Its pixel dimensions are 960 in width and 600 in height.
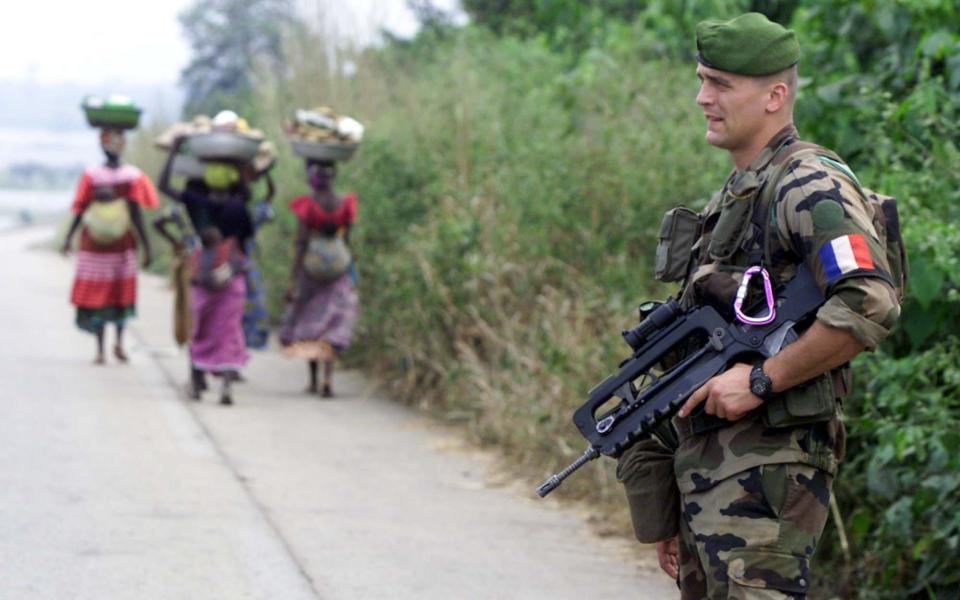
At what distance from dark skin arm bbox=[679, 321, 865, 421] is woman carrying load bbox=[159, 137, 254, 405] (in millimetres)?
7537

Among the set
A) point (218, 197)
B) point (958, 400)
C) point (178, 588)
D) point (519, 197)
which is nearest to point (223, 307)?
point (218, 197)

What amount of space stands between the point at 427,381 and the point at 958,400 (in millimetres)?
5826

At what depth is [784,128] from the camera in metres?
3.91

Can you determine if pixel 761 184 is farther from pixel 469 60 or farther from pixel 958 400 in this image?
pixel 469 60

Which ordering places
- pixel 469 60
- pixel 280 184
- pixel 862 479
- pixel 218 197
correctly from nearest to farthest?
pixel 862 479, pixel 218 197, pixel 469 60, pixel 280 184

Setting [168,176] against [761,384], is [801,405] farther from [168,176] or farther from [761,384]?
[168,176]

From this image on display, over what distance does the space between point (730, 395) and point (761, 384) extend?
0.08 meters

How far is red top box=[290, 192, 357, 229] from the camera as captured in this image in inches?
441

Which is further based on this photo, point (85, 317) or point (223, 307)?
point (85, 317)

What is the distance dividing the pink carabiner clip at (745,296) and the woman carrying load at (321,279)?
7594mm

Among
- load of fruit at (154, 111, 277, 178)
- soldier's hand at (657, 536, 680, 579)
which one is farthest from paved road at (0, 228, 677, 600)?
soldier's hand at (657, 536, 680, 579)

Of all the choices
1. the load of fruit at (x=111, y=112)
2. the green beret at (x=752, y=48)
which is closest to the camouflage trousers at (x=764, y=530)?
the green beret at (x=752, y=48)

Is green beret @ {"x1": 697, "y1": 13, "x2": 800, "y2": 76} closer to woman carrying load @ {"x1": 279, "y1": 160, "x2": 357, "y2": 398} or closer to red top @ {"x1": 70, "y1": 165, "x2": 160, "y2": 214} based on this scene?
woman carrying load @ {"x1": 279, "y1": 160, "x2": 357, "y2": 398}

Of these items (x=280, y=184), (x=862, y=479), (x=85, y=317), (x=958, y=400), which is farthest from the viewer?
(x=280, y=184)
